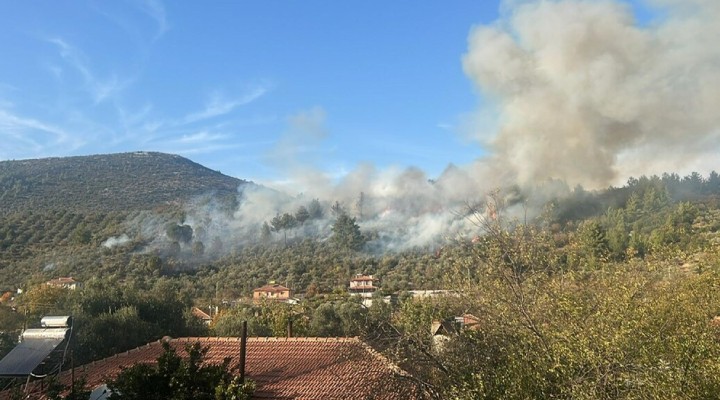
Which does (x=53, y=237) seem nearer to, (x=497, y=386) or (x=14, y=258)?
(x=14, y=258)

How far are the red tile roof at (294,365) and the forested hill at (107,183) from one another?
3188 inches

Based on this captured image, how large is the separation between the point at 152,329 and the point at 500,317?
58.9 ft

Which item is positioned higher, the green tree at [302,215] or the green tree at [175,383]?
the green tree at [302,215]

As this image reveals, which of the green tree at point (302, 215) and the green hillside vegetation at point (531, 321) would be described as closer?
the green hillside vegetation at point (531, 321)

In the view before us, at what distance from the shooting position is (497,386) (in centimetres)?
577

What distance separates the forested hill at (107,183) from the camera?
299ft

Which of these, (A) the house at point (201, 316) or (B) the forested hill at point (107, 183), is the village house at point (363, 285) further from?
(B) the forested hill at point (107, 183)

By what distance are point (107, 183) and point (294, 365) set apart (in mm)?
106899

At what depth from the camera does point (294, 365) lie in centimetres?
1181

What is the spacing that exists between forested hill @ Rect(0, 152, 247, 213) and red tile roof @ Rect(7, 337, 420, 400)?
→ 8098cm

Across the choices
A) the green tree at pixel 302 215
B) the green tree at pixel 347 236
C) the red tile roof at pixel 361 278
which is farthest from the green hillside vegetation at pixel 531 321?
the green tree at pixel 302 215

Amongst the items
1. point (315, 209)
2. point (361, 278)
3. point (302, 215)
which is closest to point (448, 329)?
point (361, 278)

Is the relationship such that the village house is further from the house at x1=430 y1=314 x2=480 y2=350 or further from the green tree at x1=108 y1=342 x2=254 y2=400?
the green tree at x1=108 y1=342 x2=254 y2=400

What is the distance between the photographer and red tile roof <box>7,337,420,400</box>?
970cm
